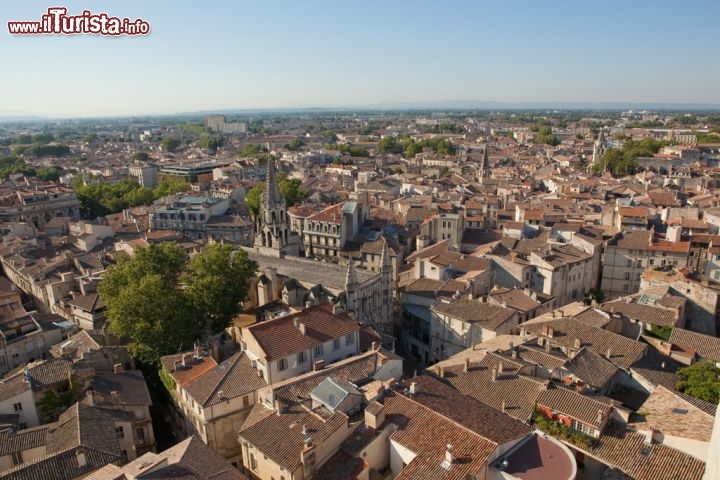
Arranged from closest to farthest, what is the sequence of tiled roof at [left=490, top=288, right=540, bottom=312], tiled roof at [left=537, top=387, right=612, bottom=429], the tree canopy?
tiled roof at [left=537, top=387, right=612, bottom=429], tiled roof at [left=490, top=288, right=540, bottom=312], the tree canopy

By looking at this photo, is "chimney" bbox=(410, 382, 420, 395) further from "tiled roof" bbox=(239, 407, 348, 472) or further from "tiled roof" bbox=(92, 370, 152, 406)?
"tiled roof" bbox=(92, 370, 152, 406)

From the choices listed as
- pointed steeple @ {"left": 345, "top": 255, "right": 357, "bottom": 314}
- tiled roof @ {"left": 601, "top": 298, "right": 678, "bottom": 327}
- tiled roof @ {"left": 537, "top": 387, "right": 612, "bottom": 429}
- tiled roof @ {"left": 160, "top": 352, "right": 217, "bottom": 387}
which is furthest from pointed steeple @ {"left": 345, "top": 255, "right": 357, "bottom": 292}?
tiled roof @ {"left": 601, "top": 298, "right": 678, "bottom": 327}

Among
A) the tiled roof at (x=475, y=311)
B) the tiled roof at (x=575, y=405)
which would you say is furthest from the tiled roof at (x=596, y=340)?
the tiled roof at (x=575, y=405)

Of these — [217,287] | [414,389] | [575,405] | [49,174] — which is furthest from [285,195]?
[49,174]

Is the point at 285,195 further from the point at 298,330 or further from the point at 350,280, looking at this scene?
the point at 298,330

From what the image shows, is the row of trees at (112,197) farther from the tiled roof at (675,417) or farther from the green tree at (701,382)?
the tiled roof at (675,417)

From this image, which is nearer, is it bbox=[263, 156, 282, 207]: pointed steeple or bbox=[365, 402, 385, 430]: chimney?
bbox=[365, 402, 385, 430]: chimney

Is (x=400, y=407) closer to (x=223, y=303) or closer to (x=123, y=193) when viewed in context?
(x=223, y=303)
